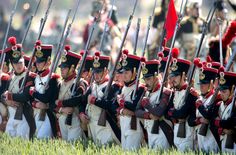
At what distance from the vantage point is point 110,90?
16516mm

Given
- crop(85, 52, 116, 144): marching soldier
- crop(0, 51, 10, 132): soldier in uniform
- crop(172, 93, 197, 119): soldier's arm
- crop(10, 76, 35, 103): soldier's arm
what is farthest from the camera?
crop(0, 51, 10, 132): soldier in uniform

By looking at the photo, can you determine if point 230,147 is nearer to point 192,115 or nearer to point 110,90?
point 192,115

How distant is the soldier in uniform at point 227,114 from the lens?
14.7 m

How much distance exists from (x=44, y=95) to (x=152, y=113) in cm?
196

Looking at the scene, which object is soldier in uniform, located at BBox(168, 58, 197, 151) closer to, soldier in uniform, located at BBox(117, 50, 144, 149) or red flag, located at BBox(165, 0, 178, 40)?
soldier in uniform, located at BBox(117, 50, 144, 149)

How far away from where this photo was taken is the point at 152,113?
15.7 meters

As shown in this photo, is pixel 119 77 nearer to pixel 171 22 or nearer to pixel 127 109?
pixel 127 109

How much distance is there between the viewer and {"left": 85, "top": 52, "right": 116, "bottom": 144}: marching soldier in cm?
1662

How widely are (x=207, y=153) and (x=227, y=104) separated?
2.42ft

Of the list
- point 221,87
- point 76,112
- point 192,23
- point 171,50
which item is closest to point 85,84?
point 76,112

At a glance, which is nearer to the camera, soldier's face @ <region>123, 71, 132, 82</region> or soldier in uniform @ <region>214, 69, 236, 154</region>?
soldier in uniform @ <region>214, 69, 236, 154</region>

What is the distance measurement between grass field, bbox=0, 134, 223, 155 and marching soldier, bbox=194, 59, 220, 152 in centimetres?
79

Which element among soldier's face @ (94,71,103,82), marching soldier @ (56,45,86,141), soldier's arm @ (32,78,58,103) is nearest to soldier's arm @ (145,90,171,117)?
soldier's face @ (94,71,103,82)

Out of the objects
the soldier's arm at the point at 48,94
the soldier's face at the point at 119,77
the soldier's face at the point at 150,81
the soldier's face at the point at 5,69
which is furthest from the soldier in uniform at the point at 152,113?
the soldier's face at the point at 5,69
